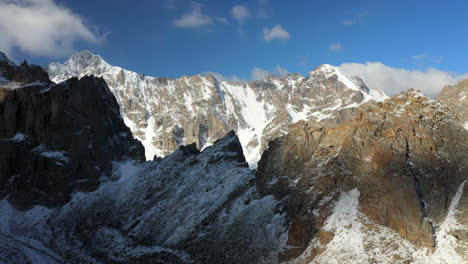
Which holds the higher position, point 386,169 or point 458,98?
point 458,98

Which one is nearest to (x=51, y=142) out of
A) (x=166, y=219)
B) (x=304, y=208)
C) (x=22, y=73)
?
(x=22, y=73)

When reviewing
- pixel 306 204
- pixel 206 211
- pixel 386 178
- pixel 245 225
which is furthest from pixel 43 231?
pixel 386 178

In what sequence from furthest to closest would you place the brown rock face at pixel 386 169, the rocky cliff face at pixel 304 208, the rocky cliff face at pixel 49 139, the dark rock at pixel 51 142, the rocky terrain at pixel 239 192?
the rocky cliff face at pixel 49 139 → the dark rock at pixel 51 142 → the brown rock face at pixel 386 169 → the rocky terrain at pixel 239 192 → the rocky cliff face at pixel 304 208

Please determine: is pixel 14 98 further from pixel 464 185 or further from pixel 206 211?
pixel 464 185

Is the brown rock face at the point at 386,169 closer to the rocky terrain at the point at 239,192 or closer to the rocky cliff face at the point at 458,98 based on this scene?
the rocky terrain at the point at 239,192

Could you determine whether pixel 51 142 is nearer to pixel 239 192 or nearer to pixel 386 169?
pixel 239 192

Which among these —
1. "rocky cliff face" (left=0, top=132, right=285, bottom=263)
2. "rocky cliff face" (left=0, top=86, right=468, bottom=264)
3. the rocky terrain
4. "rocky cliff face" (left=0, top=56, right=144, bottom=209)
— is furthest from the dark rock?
"rocky cliff face" (left=0, top=86, right=468, bottom=264)

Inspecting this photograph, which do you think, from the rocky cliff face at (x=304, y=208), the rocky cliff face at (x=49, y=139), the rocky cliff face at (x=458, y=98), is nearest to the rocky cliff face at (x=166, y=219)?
the rocky cliff face at (x=304, y=208)
